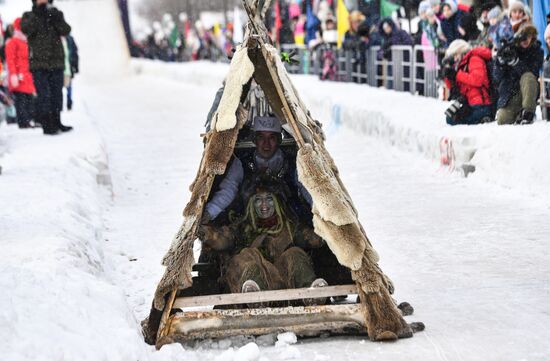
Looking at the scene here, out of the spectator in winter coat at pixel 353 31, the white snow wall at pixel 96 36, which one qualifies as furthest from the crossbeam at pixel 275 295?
the white snow wall at pixel 96 36

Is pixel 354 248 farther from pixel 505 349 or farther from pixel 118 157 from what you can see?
pixel 118 157

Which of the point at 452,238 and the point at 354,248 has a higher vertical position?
the point at 354,248

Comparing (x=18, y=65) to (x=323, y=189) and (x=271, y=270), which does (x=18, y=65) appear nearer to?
(x=271, y=270)

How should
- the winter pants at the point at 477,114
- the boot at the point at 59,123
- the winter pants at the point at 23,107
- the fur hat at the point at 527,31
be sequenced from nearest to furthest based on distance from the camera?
the fur hat at the point at 527,31 < the winter pants at the point at 477,114 < the boot at the point at 59,123 < the winter pants at the point at 23,107

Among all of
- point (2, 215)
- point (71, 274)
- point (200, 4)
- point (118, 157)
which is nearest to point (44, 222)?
point (2, 215)

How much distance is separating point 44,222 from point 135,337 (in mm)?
3183

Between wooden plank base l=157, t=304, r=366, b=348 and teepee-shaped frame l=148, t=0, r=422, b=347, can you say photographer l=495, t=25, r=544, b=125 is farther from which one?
A: wooden plank base l=157, t=304, r=366, b=348

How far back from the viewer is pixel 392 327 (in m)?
4.90

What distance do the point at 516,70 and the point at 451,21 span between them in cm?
327

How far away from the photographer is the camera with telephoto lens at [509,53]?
10661 mm

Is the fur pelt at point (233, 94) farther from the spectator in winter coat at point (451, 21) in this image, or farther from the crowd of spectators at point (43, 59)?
the spectator in winter coat at point (451, 21)

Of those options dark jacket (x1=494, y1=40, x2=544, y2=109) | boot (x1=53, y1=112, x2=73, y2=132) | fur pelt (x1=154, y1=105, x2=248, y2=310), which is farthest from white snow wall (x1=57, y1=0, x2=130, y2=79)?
fur pelt (x1=154, y1=105, x2=248, y2=310)

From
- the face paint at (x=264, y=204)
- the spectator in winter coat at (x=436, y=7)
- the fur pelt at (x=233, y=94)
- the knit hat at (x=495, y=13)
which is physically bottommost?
the face paint at (x=264, y=204)

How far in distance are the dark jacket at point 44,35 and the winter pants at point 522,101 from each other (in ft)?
19.5
